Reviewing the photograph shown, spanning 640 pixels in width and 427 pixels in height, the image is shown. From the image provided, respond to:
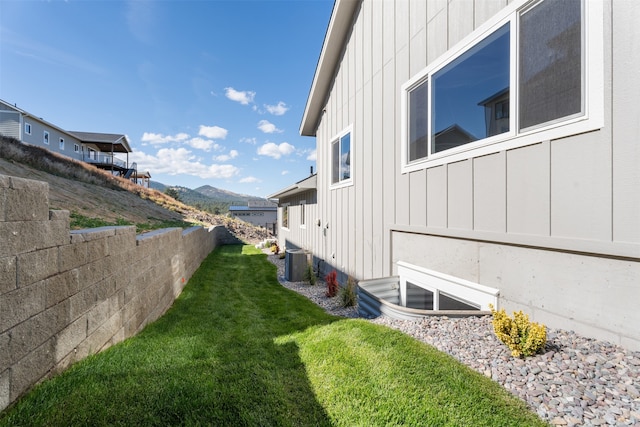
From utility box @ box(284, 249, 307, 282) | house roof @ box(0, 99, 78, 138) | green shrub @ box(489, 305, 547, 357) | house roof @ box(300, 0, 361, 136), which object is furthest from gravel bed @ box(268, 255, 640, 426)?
house roof @ box(0, 99, 78, 138)

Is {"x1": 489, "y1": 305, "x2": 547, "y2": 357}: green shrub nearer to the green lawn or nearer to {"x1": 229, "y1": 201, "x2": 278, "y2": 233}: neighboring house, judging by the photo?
the green lawn

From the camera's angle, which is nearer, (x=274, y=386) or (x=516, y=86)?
(x=274, y=386)

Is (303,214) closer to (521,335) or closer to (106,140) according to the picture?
(521,335)

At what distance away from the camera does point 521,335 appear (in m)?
2.43

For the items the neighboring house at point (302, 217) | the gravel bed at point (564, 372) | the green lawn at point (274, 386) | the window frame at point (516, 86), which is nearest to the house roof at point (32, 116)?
the neighboring house at point (302, 217)

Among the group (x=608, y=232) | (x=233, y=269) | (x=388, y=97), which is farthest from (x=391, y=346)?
(x=233, y=269)

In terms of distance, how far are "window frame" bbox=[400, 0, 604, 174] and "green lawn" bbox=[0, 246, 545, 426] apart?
7.78ft

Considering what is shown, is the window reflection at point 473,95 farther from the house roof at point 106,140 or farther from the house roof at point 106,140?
the house roof at point 106,140

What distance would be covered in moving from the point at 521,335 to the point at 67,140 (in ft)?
143

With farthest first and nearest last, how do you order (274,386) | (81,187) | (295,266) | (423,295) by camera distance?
(81,187)
(295,266)
(423,295)
(274,386)

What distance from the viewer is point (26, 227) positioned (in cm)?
203

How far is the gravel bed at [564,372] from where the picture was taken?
1723mm

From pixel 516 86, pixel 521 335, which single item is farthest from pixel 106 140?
pixel 521 335

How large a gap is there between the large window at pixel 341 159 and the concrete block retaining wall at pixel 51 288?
5272 millimetres
